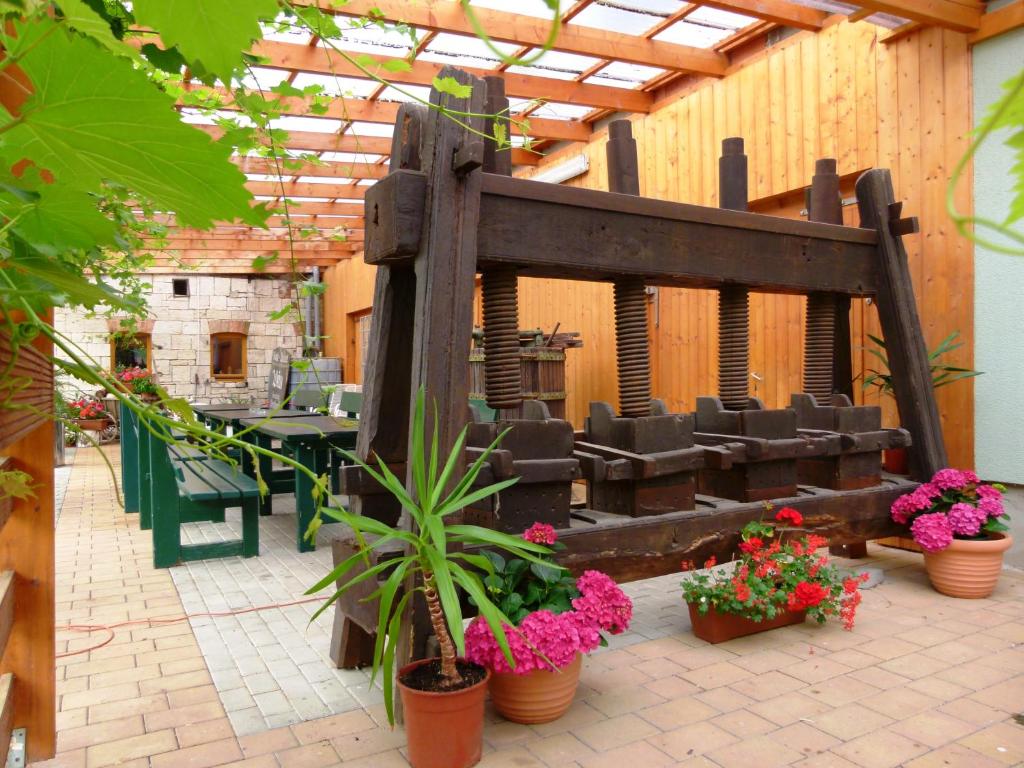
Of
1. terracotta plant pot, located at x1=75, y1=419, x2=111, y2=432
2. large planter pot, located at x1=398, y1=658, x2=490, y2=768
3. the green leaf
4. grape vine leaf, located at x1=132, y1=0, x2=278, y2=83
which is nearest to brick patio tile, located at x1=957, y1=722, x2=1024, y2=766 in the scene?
large planter pot, located at x1=398, y1=658, x2=490, y2=768

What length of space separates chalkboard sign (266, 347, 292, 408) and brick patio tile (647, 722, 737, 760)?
9.55 metres

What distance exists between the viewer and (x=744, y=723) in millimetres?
2227

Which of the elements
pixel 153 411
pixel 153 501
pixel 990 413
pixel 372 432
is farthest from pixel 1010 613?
pixel 153 501

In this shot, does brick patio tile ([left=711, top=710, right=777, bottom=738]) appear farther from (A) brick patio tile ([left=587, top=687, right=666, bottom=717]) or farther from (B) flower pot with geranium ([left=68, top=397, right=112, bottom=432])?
(B) flower pot with geranium ([left=68, top=397, right=112, bottom=432])

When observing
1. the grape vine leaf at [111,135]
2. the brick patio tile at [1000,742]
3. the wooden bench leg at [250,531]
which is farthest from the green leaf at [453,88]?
the wooden bench leg at [250,531]

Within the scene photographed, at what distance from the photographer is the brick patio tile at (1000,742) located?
1.98 m

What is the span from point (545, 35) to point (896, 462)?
3577 mm

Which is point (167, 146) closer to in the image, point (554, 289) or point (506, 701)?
point (506, 701)

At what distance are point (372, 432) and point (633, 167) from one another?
139cm

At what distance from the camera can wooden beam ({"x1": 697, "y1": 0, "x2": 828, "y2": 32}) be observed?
427cm

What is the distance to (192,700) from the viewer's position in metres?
2.52

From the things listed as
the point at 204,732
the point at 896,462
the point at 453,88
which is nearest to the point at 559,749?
the point at 204,732

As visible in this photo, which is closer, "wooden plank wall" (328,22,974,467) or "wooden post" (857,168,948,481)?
"wooden post" (857,168,948,481)

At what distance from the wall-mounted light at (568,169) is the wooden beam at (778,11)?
98.1 inches
